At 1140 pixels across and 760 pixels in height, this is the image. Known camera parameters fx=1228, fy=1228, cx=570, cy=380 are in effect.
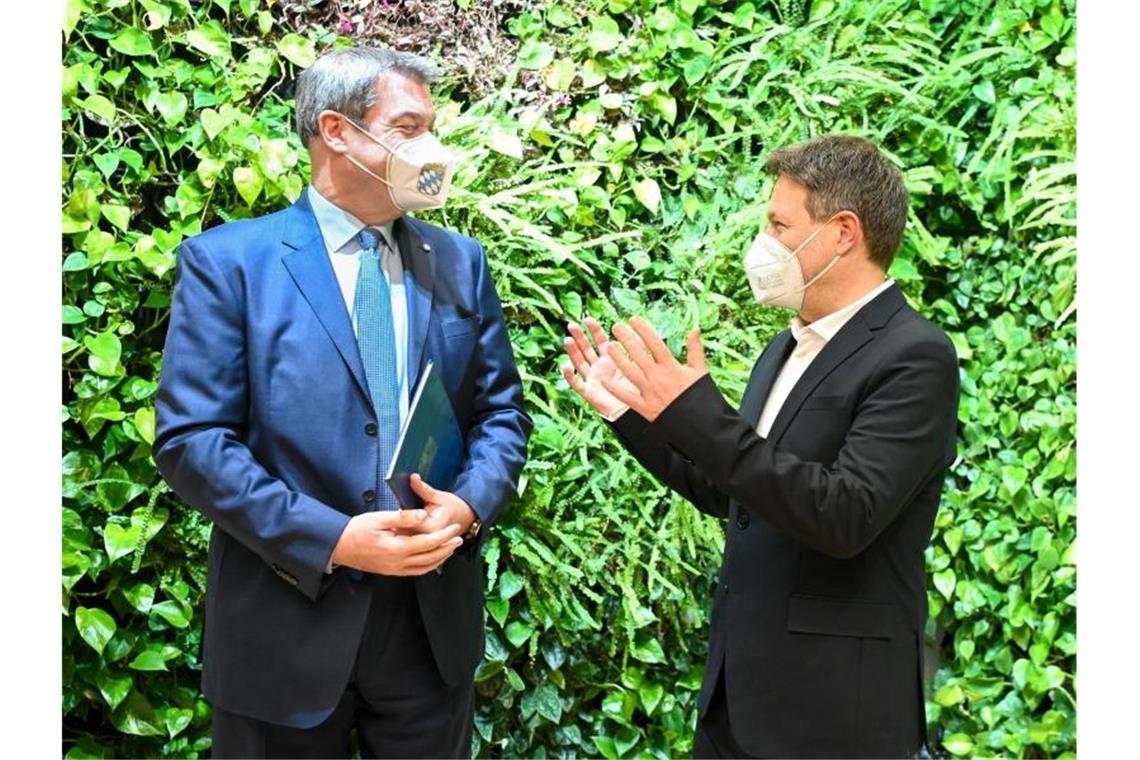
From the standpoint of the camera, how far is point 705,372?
2.00 meters

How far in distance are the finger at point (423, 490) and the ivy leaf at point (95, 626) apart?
1.08 metres

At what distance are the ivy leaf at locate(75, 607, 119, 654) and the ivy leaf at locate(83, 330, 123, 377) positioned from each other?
528 millimetres

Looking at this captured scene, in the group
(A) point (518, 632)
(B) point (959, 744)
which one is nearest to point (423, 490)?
(A) point (518, 632)

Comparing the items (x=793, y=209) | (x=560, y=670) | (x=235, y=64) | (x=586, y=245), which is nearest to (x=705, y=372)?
(x=793, y=209)

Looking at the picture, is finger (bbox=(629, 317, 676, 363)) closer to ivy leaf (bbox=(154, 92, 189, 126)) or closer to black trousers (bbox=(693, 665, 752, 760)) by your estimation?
black trousers (bbox=(693, 665, 752, 760))

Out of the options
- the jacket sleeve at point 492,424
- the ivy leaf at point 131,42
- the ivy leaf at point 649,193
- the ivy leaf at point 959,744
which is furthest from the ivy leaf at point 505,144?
the ivy leaf at point 959,744

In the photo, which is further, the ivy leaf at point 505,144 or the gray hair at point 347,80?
the ivy leaf at point 505,144

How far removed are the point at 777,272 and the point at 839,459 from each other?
393mm

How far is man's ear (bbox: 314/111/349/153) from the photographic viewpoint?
2.20 m

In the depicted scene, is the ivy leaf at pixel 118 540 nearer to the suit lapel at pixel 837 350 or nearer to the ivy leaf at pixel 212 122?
the ivy leaf at pixel 212 122

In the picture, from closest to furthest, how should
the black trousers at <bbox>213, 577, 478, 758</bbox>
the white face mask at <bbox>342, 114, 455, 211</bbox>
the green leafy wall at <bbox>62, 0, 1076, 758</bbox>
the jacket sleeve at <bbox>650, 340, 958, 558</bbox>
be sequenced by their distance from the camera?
1. the jacket sleeve at <bbox>650, 340, 958, 558</bbox>
2. the black trousers at <bbox>213, 577, 478, 758</bbox>
3. the white face mask at <bbox>342, 114, 455, 211</bbox>
4. the green leafy wall at <bbox>62, 0, 1076, 758</bbox>

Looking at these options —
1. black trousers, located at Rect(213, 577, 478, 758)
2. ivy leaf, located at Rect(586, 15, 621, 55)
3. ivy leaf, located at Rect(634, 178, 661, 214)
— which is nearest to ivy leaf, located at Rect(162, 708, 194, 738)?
black trousers, located at Rect(213, 577, 478, 758)

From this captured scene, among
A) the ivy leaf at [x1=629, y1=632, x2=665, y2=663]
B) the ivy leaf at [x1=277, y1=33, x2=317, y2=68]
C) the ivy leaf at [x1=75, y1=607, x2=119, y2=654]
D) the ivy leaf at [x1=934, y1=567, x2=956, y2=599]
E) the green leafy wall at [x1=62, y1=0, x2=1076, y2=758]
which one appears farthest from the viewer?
the ivy leaf at [x1=934, y1=567, x2=956, y2=599]

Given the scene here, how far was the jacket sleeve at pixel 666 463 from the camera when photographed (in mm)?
2236
